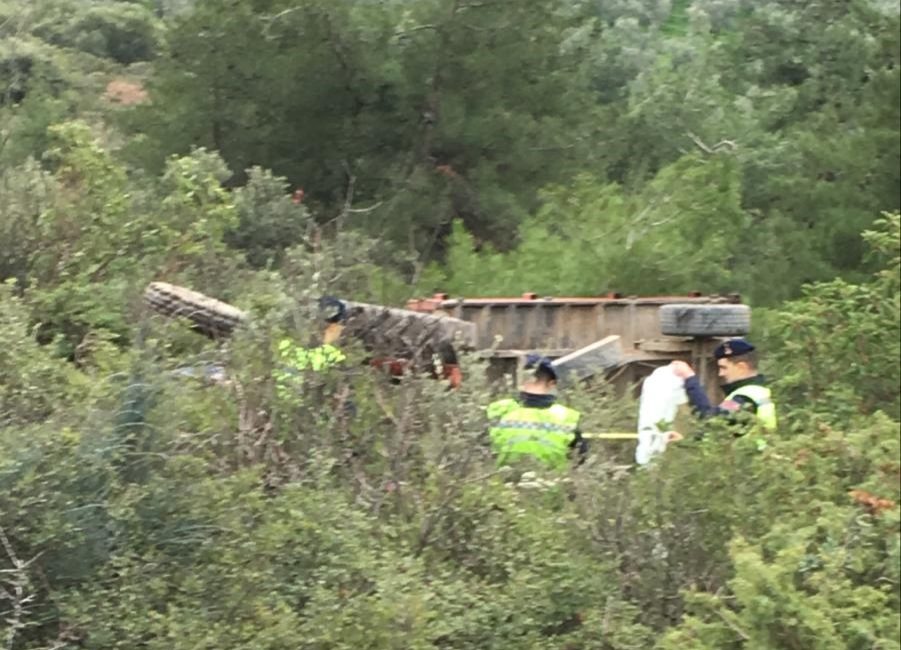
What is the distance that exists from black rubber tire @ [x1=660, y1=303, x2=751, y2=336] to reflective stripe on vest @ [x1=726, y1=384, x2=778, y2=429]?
3613 mm

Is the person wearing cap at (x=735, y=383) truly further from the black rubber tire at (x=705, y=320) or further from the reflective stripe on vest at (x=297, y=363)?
the black rubber tire at (x=705, y=320)

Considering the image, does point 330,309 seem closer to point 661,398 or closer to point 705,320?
point 661,398

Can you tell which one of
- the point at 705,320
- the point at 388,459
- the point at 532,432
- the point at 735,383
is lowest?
the point at 388,459

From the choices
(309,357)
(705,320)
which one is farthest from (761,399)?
(705,320)

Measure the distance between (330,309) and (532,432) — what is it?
125 cm

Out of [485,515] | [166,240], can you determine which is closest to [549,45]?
[166,240]

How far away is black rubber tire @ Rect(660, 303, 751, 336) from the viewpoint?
10359 millimetres

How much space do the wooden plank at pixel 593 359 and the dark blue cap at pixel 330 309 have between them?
381 centimetres

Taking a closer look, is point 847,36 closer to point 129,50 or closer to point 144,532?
point 129,50

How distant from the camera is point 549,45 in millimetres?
19562

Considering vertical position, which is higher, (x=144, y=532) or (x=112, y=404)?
(x=112, y=404)

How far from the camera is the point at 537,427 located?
23.0 ft

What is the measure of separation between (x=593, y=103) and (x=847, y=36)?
7311 mm

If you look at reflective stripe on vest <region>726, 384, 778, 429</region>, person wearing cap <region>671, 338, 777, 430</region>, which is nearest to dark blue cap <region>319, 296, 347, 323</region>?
person wearing cap <region>671, 338, 777, 430</region>
